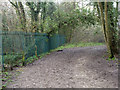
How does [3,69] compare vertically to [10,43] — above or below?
below

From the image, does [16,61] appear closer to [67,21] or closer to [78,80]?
[78,80]

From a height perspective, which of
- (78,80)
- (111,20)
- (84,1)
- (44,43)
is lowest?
(78,80)

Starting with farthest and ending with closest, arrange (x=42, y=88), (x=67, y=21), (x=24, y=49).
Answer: (x=67, y=21)
(x=24, y=49)
(x=42, y=88)

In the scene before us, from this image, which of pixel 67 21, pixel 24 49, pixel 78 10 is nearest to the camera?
pixel 24 49

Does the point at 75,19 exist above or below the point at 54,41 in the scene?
above

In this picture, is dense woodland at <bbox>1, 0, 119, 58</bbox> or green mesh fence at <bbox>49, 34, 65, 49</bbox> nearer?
dense woodland at <bbox>1, 0, 119, 58</bbox>

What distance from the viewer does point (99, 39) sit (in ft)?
61.3

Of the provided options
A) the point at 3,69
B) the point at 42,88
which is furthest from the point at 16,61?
the point at 42,88

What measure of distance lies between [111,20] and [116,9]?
739 mm

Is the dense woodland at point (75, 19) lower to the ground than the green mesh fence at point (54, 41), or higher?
higher

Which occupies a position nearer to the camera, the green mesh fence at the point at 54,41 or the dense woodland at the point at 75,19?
the dense woodland at the point at 75,19

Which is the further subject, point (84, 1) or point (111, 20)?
point (84, 1)

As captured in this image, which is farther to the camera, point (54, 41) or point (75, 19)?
point (54, 41)

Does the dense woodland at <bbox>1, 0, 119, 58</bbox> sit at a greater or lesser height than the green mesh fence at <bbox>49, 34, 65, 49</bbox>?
greater
